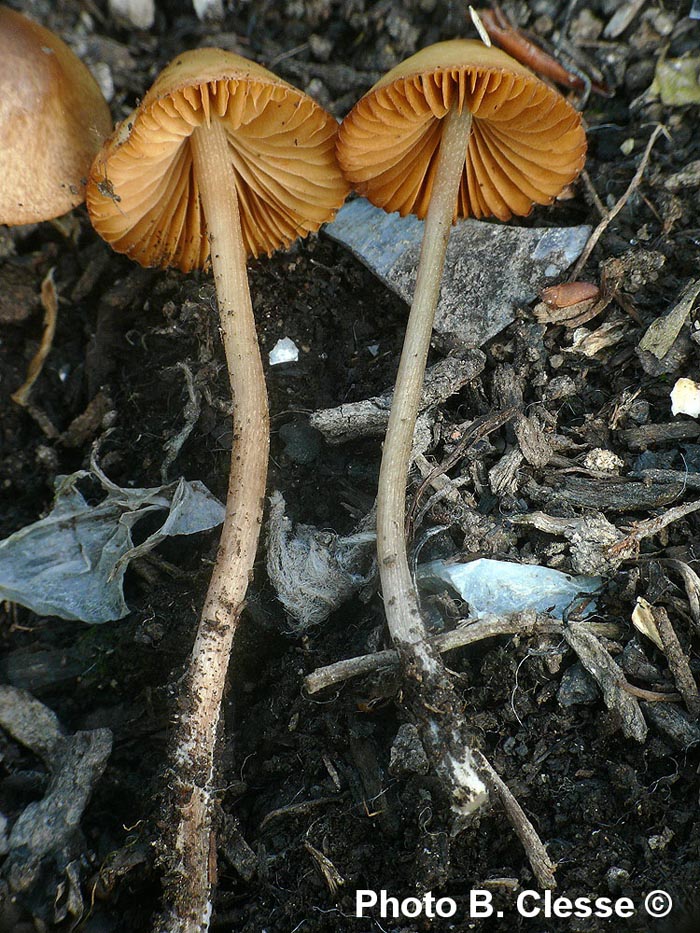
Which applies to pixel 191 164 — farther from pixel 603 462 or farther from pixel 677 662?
pixel 677 662

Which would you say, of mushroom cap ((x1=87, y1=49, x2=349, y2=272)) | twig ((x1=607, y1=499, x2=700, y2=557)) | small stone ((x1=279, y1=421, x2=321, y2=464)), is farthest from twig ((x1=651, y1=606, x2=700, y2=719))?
mushroom cap ((x1=87, y1=49, x2=349, y2=272))

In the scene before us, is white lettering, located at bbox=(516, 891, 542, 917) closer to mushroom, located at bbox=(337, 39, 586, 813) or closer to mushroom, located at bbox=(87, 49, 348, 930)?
mushroom, located at bbox=(337, 39, 586, 813)

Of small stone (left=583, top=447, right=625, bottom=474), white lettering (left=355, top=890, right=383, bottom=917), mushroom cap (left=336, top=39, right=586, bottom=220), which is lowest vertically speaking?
white lettering (left=355, top=890, right=383, bottom=917)

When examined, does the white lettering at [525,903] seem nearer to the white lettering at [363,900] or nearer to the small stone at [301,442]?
the white lettering at [363,900]

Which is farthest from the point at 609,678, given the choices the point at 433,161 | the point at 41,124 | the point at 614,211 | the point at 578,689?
the point at 41,124

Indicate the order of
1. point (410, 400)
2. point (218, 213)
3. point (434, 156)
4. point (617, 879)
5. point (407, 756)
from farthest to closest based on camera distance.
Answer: point (434, 156), point (218, 213), point (410, 400), point (407, 756), point (617, 879)

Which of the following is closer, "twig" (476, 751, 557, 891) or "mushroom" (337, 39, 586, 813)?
"twig" (476, 751, 557, 891)

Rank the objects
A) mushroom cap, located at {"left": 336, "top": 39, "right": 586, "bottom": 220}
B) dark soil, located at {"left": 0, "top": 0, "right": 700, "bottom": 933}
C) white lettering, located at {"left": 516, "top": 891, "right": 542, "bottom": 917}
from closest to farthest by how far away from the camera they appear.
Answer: white lettering, located at {"left": 516, "top": 891, "right": 542, "bottom": 917}, dark soil, located at {"left": 0, "top": 0, "right": 700, "bottom": 933}, mushroom cap, located at {"left": 336, "top": 39, "right": 586, "bottom": 220}

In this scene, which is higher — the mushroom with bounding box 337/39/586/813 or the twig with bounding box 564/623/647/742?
the mushroom with bounding box 337/39/586/813
